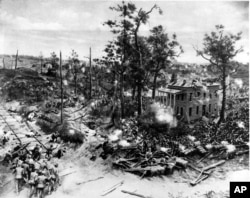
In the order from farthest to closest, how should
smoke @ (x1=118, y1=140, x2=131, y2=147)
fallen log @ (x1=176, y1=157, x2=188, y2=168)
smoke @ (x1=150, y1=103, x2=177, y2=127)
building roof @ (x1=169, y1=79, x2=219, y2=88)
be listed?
building roof @ (x1=169, y1=79, x2=219, y2=88)
smoke @ (x1=150, y1=103, x2=177, y2=127)
smoke @ (x1=118, y1=140, x2=131, y2=147)
fallen log @ (x1=176, y1=157, x2=188, y2=168)

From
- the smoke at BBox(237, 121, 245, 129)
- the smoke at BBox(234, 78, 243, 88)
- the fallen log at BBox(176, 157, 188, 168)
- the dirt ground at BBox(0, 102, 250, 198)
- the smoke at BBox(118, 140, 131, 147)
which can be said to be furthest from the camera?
the smoke at BBox(234, 78, 243, 88)

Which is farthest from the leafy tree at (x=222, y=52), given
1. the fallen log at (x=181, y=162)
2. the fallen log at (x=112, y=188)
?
the fallen log at (x=112, y=188)

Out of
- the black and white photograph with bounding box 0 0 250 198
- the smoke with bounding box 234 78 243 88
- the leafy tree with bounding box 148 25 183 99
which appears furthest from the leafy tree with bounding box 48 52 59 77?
the smoke with bounding box 234 78 243 88

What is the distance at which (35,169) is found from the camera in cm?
655

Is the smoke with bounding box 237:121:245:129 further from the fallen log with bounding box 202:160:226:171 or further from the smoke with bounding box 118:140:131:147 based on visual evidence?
Answer: the smoke with bounding box 118:140:131:147

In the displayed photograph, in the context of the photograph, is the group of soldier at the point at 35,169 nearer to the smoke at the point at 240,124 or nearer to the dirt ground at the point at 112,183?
the dirt ground at the point at 112,183

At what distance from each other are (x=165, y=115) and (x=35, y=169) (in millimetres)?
4592

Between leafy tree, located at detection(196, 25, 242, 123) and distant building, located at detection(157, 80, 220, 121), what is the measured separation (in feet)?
1.39

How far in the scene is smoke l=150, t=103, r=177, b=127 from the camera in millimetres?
8539

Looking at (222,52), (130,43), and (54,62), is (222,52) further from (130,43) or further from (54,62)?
(54,62)

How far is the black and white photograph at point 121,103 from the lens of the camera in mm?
6926

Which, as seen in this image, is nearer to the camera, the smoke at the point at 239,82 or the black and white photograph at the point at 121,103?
the black and white photograph at the point at 121,103

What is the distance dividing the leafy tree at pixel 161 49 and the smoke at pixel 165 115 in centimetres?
62

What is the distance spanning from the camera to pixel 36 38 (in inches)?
291
